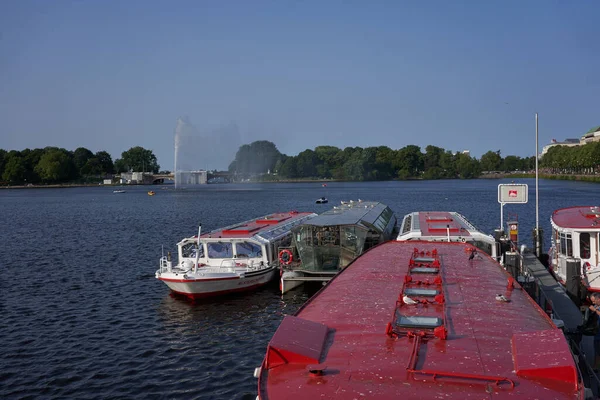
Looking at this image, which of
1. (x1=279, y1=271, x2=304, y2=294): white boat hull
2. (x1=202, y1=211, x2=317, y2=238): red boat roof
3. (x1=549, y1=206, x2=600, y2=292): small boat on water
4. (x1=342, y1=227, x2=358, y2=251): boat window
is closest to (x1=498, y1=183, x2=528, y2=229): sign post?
(x1=549, y1=206, x2=600, y2=292): small boat on water

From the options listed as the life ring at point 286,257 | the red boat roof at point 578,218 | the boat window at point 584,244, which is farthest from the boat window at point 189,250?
the boat window at point 584,244

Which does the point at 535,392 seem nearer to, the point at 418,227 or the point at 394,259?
the point at 394,259

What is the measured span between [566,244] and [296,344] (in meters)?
25.2

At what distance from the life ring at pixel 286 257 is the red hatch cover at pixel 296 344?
23.7 meters

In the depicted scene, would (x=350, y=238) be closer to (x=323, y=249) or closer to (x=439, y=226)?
(x=323, y=249)

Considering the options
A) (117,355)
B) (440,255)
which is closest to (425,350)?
(440,255)

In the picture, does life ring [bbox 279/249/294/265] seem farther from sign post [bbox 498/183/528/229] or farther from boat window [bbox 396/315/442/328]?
boat window [bbox 396/315/442/328]

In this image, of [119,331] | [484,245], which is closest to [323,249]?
[484,245]

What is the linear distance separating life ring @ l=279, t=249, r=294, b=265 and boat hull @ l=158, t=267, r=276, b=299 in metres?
1.86

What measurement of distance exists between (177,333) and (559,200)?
11260 centimetres

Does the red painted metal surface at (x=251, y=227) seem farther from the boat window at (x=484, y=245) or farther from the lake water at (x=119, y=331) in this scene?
the boat window at (x=484, y=245)

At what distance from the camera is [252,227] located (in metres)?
46.9

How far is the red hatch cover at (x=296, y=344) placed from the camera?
13.4 meters

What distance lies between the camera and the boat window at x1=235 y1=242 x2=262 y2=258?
133 ft
